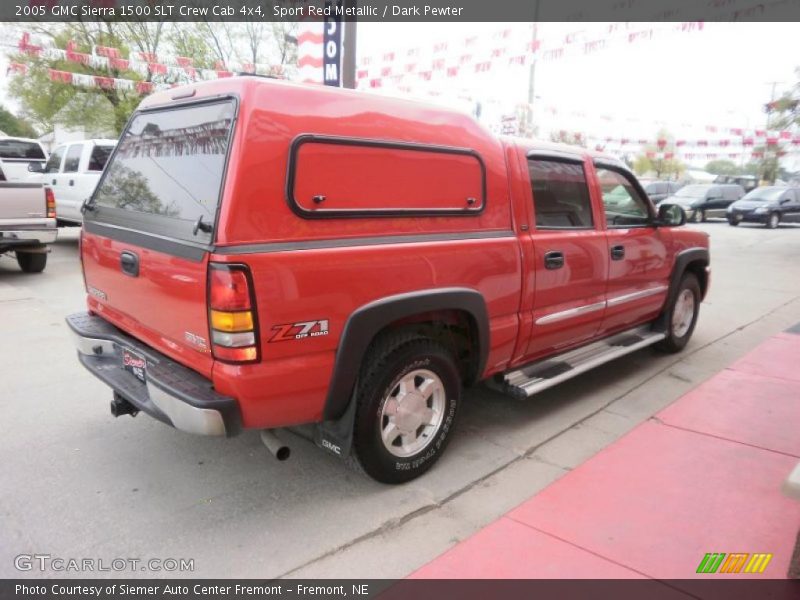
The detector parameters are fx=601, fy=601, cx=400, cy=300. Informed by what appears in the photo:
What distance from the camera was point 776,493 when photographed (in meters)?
3.27

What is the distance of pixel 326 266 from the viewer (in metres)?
2.67

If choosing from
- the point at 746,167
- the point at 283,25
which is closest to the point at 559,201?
the point at 283,25

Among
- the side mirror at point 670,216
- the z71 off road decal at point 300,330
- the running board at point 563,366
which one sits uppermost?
the side mirror at point 670,216

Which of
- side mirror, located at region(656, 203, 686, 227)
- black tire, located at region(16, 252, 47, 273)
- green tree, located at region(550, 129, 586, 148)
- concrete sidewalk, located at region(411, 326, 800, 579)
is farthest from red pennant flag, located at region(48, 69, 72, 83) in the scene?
green tree, located at region(550, 129, 586, 148)

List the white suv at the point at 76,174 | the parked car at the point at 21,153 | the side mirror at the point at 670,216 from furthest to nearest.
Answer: the parked car at the point at 21,153, the white suv at the point at 76,174, the side mirror at the point at 670,216

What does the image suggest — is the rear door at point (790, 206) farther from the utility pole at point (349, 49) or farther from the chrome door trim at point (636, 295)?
the chrome door trim at point (636, 295)

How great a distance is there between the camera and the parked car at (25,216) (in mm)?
8203

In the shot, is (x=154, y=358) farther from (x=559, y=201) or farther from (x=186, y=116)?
(x=559, y=201)

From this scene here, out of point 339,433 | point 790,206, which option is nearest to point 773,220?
point 790,206

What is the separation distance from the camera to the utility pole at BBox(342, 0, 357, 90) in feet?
25.7

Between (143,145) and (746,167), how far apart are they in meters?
74.4

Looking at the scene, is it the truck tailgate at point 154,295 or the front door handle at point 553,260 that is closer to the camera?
the truck tailgate at point 154,295

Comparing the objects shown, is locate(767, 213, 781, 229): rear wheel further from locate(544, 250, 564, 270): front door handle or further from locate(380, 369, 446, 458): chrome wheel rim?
locate(380, 369, 446, 458): chrome wheel rim

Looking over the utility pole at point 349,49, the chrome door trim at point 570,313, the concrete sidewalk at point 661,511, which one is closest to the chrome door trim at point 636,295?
the chrome door trim at point 570,313
